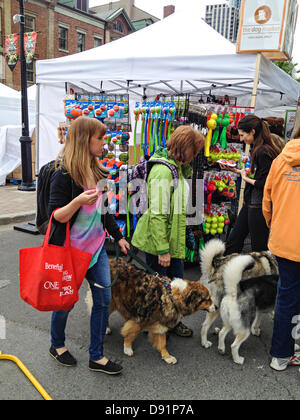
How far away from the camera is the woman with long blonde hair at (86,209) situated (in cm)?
212

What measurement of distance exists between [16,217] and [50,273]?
5.37 metres

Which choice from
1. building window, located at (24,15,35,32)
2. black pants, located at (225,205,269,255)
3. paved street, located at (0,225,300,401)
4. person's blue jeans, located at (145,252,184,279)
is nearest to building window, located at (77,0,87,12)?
building window, located at (24,15,35,32)

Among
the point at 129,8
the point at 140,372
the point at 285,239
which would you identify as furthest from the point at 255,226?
the point at 129,8

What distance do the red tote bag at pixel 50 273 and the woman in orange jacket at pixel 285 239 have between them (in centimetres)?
140

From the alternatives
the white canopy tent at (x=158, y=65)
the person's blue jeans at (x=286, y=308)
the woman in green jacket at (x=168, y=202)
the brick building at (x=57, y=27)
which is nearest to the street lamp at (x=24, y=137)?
the white canopy tent at (x=158, y=65)

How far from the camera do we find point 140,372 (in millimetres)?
2602

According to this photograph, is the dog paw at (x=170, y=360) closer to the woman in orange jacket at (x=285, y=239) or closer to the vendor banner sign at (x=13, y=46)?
the woman in orange jacket at (x=285, y=239)

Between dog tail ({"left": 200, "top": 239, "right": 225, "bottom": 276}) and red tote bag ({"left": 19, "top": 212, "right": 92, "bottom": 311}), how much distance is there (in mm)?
1281

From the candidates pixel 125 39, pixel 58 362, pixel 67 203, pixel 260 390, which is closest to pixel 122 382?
pixel 58 362

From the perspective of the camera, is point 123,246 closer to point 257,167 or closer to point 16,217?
point 257,167

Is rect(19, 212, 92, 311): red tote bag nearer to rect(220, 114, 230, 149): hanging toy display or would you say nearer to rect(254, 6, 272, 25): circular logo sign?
rect(220, 114, 230, 149): hanging toy display

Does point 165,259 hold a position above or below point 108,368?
above
